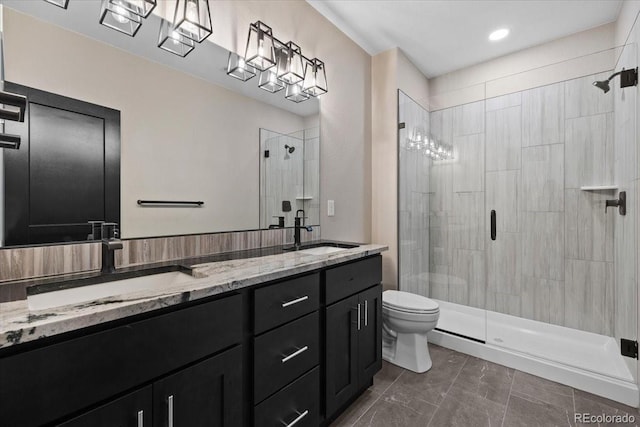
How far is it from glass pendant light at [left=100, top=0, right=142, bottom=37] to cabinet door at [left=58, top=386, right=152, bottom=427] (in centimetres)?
138

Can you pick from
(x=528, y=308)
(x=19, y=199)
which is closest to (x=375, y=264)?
(x=19, y=199)

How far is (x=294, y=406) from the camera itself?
1.30 metres

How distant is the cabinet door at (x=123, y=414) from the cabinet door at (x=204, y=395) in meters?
0.03

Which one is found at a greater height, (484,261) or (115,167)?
(115,167)

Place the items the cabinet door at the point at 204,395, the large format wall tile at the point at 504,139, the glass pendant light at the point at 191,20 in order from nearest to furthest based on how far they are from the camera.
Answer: the cabinet door at the point at 204,395
the glass pendant light at the point at 191,20
the large format wall tile at the point at 504,139

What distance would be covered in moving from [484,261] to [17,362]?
10.7 ft

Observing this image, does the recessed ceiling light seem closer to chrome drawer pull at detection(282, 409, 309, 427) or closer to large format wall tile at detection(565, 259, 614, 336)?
large format wall tile at detection(565, 259, 614, 336)

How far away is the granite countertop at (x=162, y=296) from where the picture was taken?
24.8 inches

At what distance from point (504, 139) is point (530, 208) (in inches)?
27.5

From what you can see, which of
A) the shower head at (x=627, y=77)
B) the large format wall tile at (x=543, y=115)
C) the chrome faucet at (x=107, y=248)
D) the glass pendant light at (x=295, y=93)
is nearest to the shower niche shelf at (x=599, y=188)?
the large format wall tile at (x=543, y=115)

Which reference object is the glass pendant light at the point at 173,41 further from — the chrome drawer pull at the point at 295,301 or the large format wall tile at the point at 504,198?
the large format wall tile at the point at 504,198

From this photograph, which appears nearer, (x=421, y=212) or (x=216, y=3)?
(x=216, y=3)

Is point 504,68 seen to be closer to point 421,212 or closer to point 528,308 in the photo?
point 421,212

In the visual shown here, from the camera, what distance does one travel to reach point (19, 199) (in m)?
1.00
